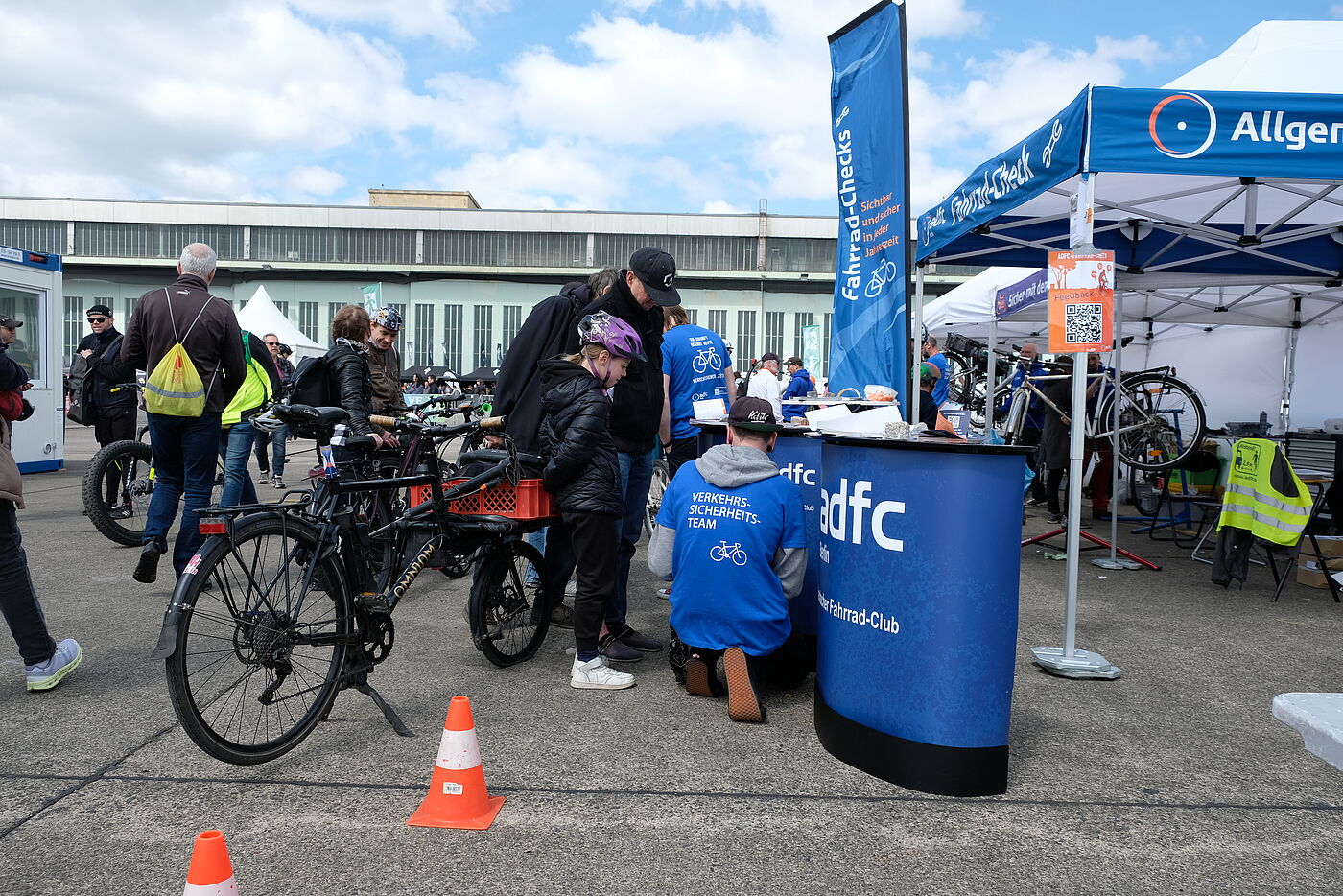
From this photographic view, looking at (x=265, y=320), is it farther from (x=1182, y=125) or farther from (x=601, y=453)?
(x=1182, y=125)

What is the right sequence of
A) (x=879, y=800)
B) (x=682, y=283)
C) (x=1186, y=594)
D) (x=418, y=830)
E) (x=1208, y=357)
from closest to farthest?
(x=418, y=830) → (x=879, y=800) → (x=1186, y=594) → (x=1208, y=357) → (x=682, y=283)

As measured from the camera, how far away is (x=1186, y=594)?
672cm

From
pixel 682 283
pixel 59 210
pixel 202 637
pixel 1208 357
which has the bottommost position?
pixel 202 637

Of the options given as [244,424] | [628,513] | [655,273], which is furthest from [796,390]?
[655,273]

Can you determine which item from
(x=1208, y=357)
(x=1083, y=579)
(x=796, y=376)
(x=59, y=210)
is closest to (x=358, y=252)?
(x=59, y=210)

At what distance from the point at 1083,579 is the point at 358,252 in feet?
168

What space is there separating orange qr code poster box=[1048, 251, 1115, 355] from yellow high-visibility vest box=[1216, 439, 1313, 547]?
2917 millimetres

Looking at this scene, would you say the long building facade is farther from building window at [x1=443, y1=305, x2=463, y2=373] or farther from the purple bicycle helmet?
the purple bicycle helmet

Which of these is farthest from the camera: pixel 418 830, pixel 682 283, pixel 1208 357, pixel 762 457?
pixel 682 283

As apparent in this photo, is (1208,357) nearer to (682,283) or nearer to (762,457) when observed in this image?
(762,457)

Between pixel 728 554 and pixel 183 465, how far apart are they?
143 inches

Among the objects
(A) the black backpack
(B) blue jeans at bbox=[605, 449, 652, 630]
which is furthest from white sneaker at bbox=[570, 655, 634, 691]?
(A) the black backpack

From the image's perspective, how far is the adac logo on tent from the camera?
4953 millimetres

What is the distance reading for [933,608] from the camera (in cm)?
312
